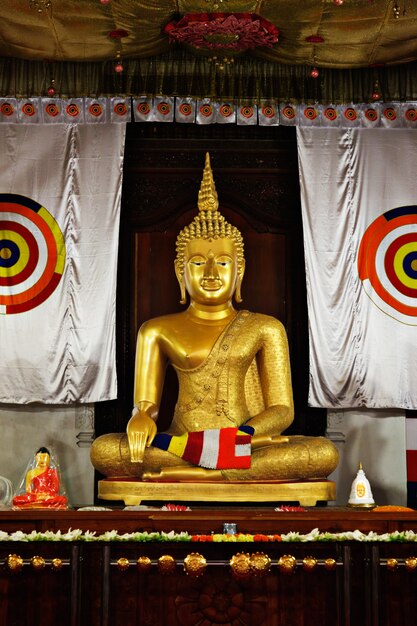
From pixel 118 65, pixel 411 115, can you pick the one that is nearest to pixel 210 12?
pixel 118 65

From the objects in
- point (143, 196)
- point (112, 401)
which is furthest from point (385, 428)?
point (143, 196)

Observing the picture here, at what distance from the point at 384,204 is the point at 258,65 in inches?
43.0

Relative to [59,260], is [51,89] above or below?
above

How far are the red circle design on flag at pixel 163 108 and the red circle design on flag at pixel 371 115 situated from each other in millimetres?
1177

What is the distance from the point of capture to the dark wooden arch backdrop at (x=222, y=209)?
6.52 meters

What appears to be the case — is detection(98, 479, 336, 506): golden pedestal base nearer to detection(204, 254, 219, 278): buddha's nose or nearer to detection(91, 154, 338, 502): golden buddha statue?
detection(91, 154, 338, 502): golden buddha statue

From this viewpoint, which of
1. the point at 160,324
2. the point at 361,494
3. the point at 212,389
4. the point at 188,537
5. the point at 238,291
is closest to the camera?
the point at 188,537

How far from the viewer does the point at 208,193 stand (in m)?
6.25

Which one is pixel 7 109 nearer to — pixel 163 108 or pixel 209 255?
pixel 163 108

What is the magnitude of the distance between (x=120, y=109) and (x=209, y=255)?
1.04 m

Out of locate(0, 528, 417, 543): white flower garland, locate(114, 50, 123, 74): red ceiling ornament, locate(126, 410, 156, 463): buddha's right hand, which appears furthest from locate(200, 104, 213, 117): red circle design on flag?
locate(0, 528, 417, 543): white flower garland

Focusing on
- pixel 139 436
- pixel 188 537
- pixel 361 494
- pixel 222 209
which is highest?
pixel 222 209

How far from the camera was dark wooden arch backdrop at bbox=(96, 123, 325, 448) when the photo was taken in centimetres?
652
